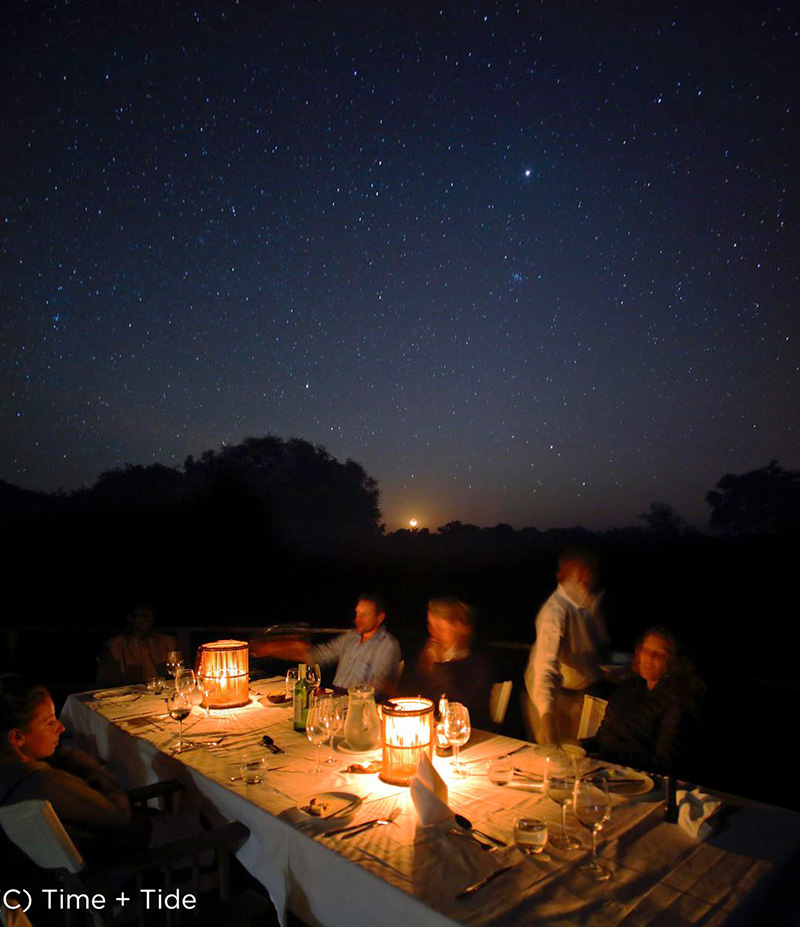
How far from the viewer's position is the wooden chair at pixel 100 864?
167 cm

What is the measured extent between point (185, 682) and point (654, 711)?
193 centimetres

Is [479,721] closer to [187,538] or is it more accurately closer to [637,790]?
[637,790]

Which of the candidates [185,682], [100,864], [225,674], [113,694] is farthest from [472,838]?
[113,694]

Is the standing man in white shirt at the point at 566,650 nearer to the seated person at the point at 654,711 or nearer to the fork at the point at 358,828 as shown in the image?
the seated person at the point at 654,711

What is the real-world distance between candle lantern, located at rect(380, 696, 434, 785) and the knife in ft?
1.85

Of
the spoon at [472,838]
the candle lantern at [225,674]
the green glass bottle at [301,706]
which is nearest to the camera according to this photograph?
the spoon at [472,838]

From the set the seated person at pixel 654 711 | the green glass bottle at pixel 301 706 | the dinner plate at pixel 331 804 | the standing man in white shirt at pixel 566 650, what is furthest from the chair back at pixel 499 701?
the dinner plate at pixel 331 804

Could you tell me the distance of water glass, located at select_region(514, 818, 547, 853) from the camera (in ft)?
5.12

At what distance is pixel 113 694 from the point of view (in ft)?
11.5

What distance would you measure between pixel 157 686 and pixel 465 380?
6754 millimetres

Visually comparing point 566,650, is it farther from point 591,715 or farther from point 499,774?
point 499,774

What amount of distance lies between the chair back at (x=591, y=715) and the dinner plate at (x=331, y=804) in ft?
5.29

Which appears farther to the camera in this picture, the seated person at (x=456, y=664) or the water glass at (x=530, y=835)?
the seated person at (x=456, y=664)

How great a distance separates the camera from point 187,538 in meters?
21.3
